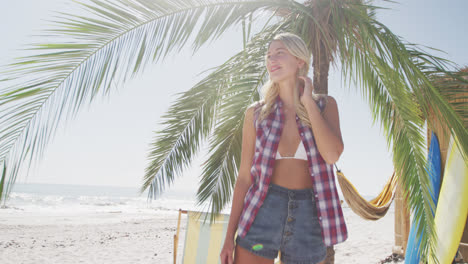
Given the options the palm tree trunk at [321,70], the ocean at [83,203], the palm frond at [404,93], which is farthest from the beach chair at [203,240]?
the ocean at [83,203]

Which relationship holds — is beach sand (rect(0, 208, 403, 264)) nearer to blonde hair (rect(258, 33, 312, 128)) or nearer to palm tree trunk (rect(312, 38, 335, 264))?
palm tree trunk (rect(312, 38, 335, 264))

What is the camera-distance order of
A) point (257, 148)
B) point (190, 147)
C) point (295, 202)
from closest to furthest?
point (295, 202)
point (257, 148)
point (190, 147)

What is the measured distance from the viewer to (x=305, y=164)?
56.7 inches

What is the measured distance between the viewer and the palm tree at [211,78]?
77.5 inches

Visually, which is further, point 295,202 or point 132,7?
point 132,7

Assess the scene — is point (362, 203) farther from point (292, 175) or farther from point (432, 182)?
point (292, 175)

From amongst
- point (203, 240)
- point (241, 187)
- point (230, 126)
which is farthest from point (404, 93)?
point (203, 240)

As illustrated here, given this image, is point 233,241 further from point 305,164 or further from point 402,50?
point 402,50

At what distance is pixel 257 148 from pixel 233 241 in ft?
1.38

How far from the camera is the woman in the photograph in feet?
4.40

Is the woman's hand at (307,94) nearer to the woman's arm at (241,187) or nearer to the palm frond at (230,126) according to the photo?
the woman's arm at (241,187)

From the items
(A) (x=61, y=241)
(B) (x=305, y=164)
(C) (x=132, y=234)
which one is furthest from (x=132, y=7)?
(C) (x=132, y=234)

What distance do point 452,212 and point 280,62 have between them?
341 cm

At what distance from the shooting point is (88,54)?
7.57 ft
